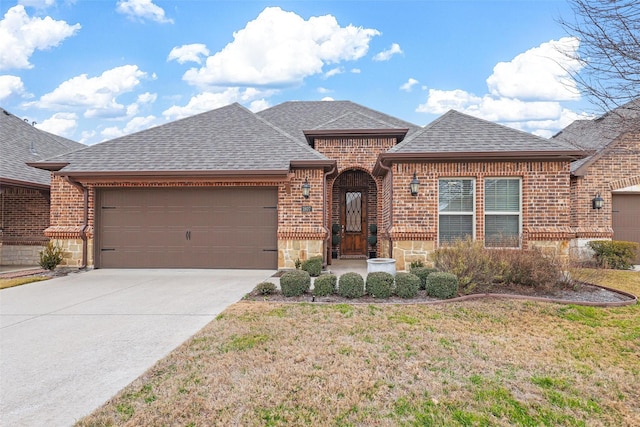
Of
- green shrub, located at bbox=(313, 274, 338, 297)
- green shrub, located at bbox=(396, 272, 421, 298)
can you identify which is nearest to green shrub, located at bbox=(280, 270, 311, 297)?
green shrub, located at bbox=(313, 274, 338, 297)

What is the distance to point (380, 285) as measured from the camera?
6.15 meters

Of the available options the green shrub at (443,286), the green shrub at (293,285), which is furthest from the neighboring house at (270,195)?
the green shrub at (293,285)

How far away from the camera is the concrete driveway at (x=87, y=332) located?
9.57 ft

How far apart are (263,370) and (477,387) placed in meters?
1.92

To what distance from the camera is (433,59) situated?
52.3 feet

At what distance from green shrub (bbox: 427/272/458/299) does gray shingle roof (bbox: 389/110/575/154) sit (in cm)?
383

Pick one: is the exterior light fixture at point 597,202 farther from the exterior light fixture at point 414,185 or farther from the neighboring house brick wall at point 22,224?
the neighboring house brick wall at point 22,224

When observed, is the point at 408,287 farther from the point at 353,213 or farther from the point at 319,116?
the point at 319,116

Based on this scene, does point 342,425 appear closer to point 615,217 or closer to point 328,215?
point 328,215

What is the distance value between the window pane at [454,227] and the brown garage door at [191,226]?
178 inches

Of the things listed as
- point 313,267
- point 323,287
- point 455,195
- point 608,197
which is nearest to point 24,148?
point 313,267

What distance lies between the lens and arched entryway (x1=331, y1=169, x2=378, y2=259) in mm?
13391

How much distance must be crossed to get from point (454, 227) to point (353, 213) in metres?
5.30

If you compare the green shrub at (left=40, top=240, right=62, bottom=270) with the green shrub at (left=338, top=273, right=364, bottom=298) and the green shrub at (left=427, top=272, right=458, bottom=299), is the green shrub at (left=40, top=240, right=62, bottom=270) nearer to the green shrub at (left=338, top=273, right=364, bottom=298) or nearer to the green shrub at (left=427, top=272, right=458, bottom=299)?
the green shrub at (left=338, top=273, right=364, bottom=298)
